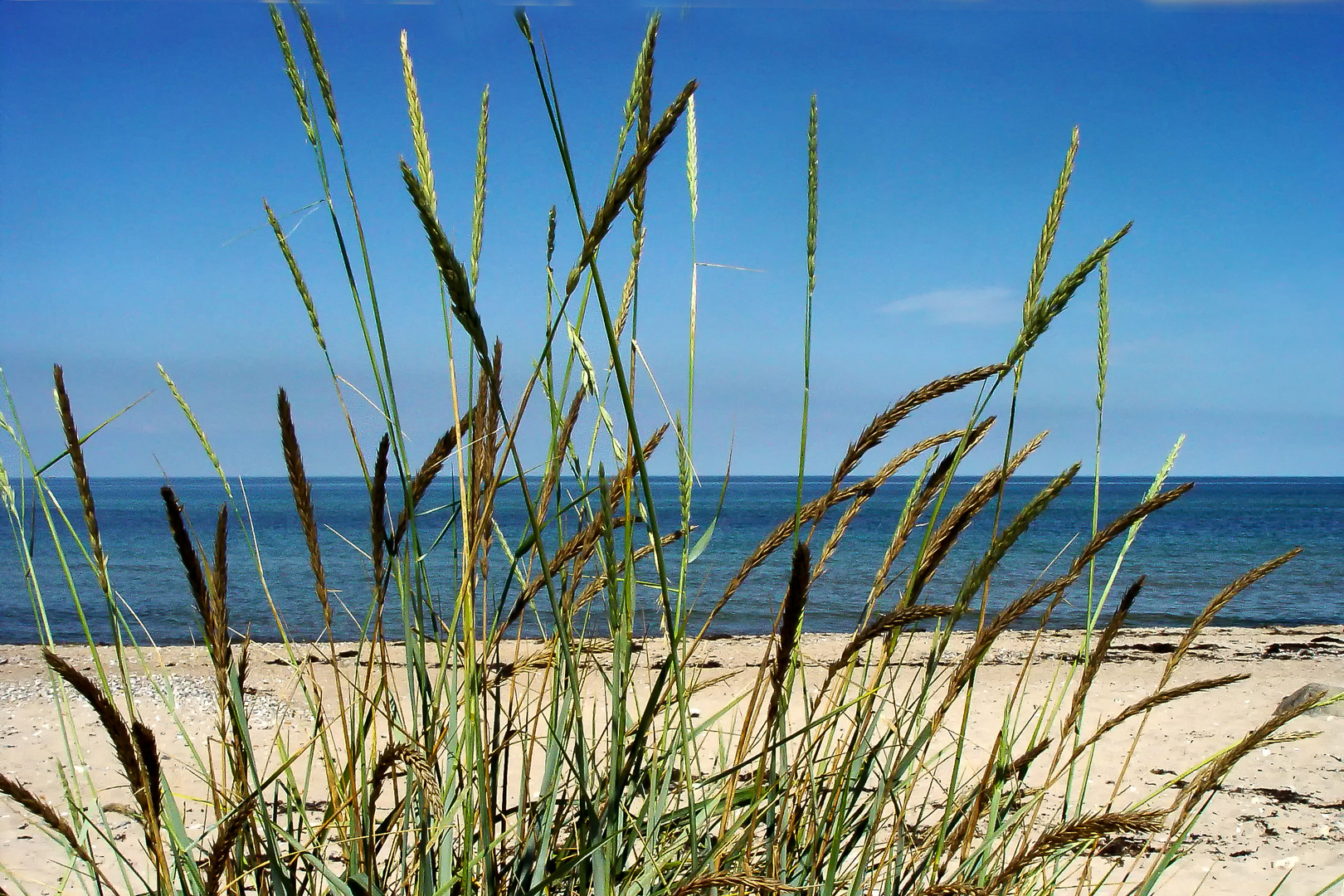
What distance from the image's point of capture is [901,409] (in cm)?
106

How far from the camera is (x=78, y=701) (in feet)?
23.0

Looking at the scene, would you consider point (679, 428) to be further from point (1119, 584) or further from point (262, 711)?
point (1119, 584)

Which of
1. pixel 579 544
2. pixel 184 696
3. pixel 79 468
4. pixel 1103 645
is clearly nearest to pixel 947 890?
pixel 1103 645

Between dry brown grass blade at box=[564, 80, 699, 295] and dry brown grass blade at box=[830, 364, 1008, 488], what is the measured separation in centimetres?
47

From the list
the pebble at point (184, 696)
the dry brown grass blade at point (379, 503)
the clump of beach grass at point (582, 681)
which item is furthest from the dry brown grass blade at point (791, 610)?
the pebble at point (184, 696)

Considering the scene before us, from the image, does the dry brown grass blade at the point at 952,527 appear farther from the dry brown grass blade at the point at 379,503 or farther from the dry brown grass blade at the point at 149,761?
the dry brown grass blade at the point at 149,761

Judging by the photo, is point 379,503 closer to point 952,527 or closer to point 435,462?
point 435,462

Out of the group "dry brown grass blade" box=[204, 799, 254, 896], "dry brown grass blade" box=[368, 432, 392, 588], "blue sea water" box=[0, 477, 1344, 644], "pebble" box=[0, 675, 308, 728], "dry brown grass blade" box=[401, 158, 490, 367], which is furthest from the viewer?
"blue sea water" box=[0, 477, 1344, 644]

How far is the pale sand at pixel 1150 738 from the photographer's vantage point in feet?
13.1

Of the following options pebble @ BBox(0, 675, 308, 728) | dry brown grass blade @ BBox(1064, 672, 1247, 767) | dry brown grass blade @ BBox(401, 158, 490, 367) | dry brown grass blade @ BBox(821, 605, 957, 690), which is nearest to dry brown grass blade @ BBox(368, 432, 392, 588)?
dry brown grass blade @ BBox(401, 158, 490, 367)

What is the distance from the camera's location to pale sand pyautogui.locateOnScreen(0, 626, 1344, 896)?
3996 millimetres

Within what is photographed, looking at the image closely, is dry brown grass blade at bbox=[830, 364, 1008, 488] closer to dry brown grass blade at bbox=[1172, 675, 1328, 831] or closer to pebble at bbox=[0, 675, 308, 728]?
dry brown grass blade at bbox=[1172, 675, 1328, 831]

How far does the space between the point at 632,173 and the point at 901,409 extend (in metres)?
0.54

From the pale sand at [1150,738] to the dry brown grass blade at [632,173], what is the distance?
2.99 feet
